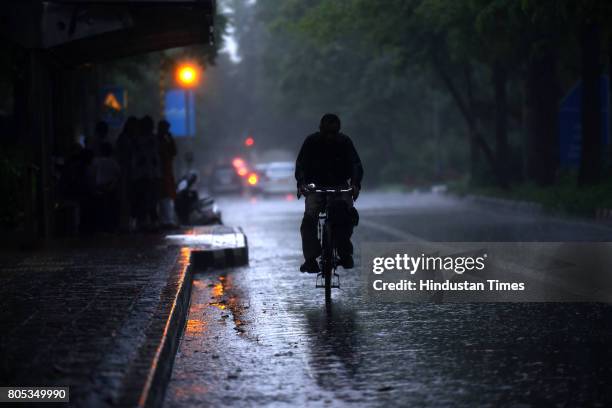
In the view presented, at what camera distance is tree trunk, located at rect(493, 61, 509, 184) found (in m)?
34.5

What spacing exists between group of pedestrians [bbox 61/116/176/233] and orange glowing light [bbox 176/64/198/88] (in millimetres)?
10151

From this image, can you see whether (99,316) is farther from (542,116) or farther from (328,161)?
(542,116)

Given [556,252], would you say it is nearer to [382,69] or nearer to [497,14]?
[497,14]

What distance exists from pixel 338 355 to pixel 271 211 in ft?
84.2

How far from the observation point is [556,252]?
15484 millimetres

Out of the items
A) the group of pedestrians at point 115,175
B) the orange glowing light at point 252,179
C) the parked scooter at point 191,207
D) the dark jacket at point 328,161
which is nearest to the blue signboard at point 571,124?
the parked scooter at point 191,207

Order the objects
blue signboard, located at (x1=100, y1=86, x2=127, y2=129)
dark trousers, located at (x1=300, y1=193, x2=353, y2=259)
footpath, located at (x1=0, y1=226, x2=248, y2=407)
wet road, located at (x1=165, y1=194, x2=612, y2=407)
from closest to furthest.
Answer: footpath, located at (x1=0, y1=226, x2=248, y2=407), wet road, located at (x1=165, y1=194, x2=612, y2=407), dark trousers, located at (x1=300, y1=193, x2=353, y2=259), blue signboard, located at (x1=100, y1=86, x2=127, y2=129)

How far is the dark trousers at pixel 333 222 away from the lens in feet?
36.2

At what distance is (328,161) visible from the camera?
11234 millimetres

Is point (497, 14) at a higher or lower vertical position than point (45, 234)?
higher

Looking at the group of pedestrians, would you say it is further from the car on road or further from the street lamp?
the car on road

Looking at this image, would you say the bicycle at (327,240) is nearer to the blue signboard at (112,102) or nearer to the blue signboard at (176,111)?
the blue signboard at (112,102)

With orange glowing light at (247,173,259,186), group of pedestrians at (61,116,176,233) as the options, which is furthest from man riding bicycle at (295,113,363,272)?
orange glowing light at (247,173,259,186)

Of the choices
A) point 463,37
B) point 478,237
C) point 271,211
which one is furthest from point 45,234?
point 271,211
